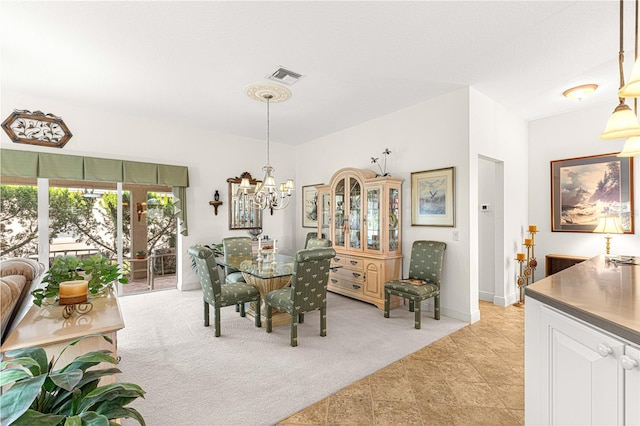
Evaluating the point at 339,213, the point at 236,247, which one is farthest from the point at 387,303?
the point at 236,247

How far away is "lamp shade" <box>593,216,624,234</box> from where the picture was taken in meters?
3.61

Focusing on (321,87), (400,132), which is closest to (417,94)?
(400,132)

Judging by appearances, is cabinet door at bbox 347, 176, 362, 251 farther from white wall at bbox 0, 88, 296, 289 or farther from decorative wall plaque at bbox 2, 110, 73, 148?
decorative wall plaque at bbox 2, 110, 73, 148

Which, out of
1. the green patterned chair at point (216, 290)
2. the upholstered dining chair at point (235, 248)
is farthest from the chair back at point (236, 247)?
the green patterned chair at point (216, 290)

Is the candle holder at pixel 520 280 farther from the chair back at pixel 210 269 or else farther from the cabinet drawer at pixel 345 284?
the chair back at pixel 210 269

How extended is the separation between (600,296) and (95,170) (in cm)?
570

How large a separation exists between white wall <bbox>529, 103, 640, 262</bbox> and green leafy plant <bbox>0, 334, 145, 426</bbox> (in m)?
5.49

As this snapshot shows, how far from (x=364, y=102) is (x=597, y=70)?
8.24 ft

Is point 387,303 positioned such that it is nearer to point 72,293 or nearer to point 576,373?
point 576,373

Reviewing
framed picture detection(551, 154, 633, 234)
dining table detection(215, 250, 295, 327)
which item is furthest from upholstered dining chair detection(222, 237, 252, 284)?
framed picture detection(551, 154, 633, 234)

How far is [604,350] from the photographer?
1134mm

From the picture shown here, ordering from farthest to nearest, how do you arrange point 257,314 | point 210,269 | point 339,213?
1. point 339,213
2. point 257,314
3. point 210,269

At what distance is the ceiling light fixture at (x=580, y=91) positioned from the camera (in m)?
3.50

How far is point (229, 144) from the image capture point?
5715 mm
